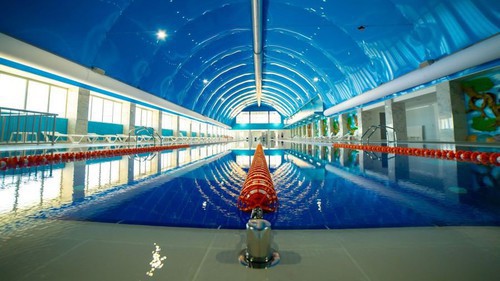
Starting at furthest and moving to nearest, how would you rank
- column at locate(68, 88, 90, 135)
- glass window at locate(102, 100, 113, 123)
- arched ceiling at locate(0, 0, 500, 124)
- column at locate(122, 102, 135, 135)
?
glass window at locate(102, 100, 113, 123) < column at locate(122, 102, 135, 135) < column at locate(68, 88, 90, 135) < arched ceiling at locate(0, 0, 500, 124)

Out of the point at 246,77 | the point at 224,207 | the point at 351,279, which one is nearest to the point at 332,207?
the point at 224,207

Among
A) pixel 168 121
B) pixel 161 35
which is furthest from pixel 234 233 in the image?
pixel 168 121

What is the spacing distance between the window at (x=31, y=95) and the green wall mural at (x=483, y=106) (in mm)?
25096

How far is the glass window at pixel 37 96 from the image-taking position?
14.2 metres

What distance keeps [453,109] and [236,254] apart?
48.1 ft

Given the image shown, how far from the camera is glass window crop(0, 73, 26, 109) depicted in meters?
12.6

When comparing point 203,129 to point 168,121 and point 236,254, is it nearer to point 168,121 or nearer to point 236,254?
point 168,121

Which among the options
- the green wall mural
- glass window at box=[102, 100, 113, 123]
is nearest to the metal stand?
the green wall mural

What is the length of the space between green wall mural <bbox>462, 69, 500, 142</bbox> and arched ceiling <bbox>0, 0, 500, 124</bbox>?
3040 millimetres

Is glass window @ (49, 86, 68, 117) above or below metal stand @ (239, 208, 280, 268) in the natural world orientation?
above

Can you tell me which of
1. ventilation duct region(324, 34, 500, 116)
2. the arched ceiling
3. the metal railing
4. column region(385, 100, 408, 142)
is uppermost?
the arched ceiling

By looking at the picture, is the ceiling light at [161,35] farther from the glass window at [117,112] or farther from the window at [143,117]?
the window at [143,117]

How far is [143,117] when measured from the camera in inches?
995

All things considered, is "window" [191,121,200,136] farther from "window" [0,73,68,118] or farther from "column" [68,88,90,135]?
"column" [68,88,90,135]
